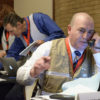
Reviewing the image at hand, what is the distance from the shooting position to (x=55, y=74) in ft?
5.03

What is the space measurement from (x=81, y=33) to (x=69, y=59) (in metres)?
0.20

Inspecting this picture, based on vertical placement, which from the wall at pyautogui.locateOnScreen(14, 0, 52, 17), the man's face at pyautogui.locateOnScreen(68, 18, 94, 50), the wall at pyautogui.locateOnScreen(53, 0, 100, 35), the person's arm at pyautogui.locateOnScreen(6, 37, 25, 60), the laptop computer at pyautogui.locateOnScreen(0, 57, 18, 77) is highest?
the wall at pyautogui.locateOnScreen(14, 0, 52, 17)

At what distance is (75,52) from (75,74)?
0.16 meters

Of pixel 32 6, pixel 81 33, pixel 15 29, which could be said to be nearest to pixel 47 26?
pixel 15 29

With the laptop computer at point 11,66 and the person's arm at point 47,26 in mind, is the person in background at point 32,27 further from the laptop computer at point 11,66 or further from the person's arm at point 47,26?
the laptop computer at point 11,66

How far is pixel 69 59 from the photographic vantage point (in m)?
1.56

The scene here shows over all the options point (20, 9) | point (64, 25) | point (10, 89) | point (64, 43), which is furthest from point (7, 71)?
point (20, 9)

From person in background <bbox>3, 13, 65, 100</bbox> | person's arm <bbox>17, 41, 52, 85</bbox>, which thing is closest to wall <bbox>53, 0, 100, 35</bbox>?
person in background <bbox>3, 13, 65, 100</bbox>

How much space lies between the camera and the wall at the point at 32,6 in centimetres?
379

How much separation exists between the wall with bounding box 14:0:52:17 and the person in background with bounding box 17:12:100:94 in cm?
219

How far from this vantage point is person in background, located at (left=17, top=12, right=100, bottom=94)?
1.52 meters

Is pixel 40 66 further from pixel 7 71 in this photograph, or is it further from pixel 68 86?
pixel 7 71

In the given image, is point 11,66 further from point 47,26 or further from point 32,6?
point 32,6

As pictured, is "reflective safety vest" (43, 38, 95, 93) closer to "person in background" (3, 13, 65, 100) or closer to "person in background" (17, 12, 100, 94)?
"person in background" (17, 12, 100, 94)
